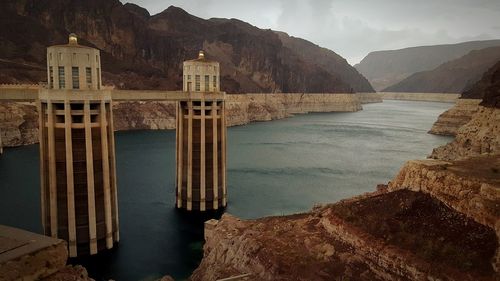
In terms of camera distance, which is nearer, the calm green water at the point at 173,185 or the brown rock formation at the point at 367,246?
the brown rock formation at the point at 367,246

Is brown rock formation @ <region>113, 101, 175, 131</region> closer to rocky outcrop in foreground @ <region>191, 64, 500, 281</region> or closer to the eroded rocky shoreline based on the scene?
rocky outcrop in foreground @ <region>191, 64, 500, 281</region>

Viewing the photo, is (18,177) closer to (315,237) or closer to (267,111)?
(315,237)

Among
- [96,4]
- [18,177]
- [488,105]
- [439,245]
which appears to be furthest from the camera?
[96,4]

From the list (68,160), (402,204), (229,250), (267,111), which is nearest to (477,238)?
(402,204)

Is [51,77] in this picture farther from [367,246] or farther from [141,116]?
[141,116]

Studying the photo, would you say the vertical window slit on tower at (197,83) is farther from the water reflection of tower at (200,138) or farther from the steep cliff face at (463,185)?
the steep cliff face at (463,185)

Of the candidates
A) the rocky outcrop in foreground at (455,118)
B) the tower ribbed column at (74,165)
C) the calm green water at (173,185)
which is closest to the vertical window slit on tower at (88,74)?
the tower ribbed column at (74,165)
